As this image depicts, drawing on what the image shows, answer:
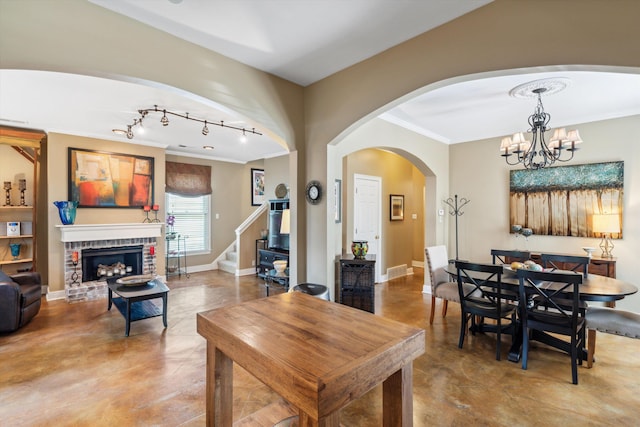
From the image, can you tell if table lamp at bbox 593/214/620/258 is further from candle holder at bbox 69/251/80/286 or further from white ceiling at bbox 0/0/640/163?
candle holder at bbox 69/251/80/286

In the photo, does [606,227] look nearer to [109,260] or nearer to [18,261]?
[109,260]

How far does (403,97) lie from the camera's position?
257cm

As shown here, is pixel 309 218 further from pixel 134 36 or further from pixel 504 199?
pixel 504 199

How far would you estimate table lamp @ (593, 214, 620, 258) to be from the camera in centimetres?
392

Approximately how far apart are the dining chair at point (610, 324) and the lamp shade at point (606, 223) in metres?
1.78

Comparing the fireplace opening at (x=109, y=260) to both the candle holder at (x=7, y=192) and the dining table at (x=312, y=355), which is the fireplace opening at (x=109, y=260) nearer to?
the candle holder at (x=7, y=192)

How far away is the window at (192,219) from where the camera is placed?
6871mm

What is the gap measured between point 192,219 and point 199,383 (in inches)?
205

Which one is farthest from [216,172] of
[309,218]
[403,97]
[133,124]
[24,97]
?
[403,97]

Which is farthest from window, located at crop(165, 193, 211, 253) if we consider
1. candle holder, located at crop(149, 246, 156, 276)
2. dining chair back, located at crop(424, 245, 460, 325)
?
dining chair back, located at crop(424, 245, 460, 325)

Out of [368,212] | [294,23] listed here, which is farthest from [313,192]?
[368,212]

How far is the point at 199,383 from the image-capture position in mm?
2508

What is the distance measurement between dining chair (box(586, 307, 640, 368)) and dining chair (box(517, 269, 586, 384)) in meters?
0.07

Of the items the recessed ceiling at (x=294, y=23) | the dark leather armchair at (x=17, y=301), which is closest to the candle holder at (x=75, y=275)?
the dark leather armchair at (x=17, y=301)
